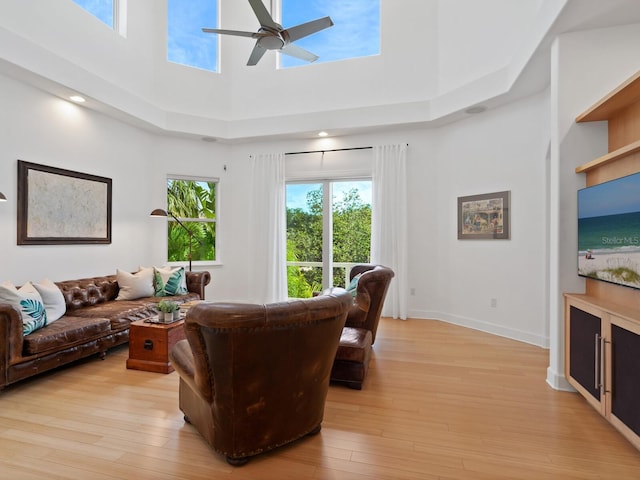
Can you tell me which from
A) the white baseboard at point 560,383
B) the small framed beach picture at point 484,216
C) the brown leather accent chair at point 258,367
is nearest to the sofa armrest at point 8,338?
the brown leather accent chair at point 258,367

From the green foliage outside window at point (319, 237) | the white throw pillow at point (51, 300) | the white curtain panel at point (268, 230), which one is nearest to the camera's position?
the white throw pillow at point (51, 300)

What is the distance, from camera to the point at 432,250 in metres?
5.53

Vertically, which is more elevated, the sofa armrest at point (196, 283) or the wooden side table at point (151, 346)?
the sofa armrest at point (196, 283)

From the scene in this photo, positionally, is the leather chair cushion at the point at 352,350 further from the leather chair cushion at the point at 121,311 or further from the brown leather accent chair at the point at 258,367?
the leather chair cushion at the point at 121,311

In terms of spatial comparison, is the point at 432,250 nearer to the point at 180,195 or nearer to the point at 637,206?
the point at 637,206

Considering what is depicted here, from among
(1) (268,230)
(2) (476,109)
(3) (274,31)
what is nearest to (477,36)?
(2) (476,109)

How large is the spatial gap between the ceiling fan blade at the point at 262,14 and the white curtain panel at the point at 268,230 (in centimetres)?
282

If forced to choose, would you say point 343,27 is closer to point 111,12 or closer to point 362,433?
point 111,12

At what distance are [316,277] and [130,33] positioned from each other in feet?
15.2

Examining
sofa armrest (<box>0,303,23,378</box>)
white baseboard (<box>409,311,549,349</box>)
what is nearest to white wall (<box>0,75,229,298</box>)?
sofa armrest (<box>0,303,23,378</box>)

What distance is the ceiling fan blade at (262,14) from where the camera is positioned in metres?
3.12

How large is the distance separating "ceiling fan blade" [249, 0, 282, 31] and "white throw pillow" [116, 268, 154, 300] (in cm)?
348

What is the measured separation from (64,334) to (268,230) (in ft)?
11.3

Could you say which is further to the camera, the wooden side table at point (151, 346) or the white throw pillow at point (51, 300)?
the white throw pillow at point (51, 300)
